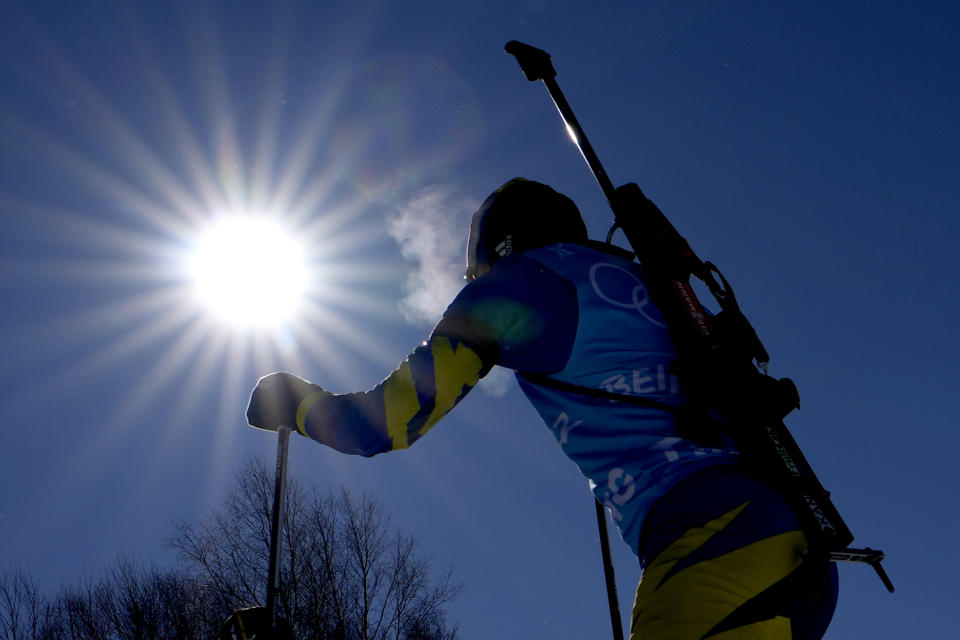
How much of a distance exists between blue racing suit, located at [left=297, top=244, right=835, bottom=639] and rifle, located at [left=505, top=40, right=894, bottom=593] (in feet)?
0.14

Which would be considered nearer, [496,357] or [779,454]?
[779,454]

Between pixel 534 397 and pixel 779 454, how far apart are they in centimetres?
58

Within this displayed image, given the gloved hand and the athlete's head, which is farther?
the athlete's head

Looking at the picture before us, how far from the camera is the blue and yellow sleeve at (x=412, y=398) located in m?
1.58

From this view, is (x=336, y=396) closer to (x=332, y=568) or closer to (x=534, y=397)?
(x=534, y=397)

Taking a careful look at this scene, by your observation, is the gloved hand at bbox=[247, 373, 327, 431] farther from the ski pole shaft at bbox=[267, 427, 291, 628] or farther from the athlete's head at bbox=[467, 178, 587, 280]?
the athlete's head at bbox=[467, 178, 587, 280]

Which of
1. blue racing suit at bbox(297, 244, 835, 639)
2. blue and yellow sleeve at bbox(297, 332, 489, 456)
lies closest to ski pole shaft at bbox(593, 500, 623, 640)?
blue racing suit at bbox(297, 244, 835, 639)

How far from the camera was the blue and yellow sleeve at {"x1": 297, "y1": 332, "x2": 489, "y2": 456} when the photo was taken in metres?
1.58

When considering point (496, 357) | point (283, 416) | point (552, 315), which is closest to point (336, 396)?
point (283, 416)

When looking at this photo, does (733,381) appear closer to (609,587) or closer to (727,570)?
(727,570)

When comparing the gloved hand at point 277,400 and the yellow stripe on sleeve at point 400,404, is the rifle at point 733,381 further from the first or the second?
the gloved hand at point 277,400

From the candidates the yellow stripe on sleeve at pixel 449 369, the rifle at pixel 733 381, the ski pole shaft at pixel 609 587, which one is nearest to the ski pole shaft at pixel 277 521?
the yellow stripe on sleeve at pixel 449 369

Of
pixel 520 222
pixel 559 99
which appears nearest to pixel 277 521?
pixel 520 222

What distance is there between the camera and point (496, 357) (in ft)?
5.28
